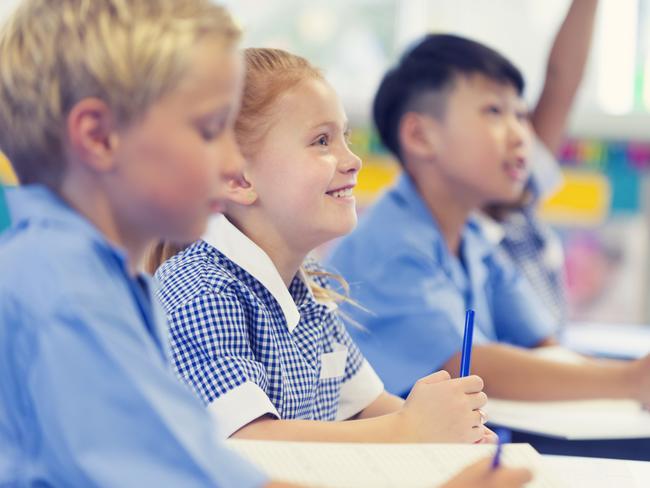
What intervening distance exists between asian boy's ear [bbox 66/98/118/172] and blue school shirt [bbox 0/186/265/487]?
0.04 meters

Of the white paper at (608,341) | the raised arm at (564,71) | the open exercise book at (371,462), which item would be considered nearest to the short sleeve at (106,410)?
the open exercise book at (371,462)

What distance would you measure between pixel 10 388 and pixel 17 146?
0.49 feet

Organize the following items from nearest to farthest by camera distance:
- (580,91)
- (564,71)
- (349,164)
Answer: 1. (349,164)
2. (564,71)
3. (580,91)

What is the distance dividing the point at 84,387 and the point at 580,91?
2263 millimetres

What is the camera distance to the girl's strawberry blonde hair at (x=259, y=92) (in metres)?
1.08

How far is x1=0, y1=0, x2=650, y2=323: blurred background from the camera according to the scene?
8.99ft

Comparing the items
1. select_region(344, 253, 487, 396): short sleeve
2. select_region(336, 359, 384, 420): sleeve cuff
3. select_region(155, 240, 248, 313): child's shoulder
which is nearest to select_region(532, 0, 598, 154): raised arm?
select_region(344, 253, 487, 396): short sleeve

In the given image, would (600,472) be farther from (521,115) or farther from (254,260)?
(521,115)

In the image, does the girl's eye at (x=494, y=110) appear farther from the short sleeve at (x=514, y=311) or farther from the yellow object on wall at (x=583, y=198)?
the yellow object on wall at (x=583, y=198)

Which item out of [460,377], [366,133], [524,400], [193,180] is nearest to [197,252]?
[460,377]

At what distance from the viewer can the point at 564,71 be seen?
1921mm

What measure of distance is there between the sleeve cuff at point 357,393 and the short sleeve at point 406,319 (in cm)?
15

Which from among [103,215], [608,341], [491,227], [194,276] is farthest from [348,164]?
[491,227]

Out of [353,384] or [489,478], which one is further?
[353,384]
